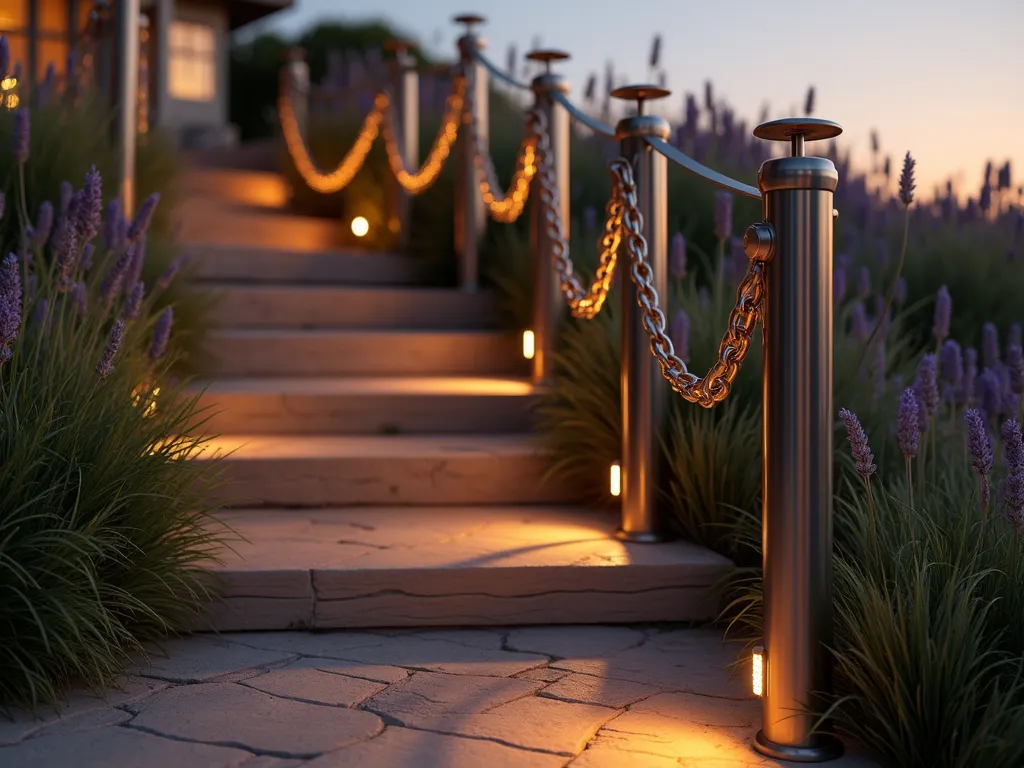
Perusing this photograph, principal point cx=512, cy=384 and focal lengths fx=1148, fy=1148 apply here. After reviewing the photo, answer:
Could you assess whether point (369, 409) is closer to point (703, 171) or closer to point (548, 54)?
point (548, 54)

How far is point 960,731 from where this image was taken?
82.3 inches

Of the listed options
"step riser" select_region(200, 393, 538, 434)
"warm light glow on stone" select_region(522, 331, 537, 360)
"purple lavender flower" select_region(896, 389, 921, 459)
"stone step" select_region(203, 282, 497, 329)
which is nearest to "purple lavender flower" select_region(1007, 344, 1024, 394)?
"purple lavender flower" select_region(896, 389, 921, 459)

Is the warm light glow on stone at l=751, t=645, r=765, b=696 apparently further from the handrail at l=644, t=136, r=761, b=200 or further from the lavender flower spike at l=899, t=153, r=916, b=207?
the lavender flower spike at l=899, t=153, r=916, b=207

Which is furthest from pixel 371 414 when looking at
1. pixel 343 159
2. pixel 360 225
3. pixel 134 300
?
pixel 343 159

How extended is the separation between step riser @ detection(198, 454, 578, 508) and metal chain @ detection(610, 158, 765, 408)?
3.37 ft

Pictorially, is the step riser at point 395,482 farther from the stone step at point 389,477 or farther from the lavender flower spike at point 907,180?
the lavender flower spike at point 907,180

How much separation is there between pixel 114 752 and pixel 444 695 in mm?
702

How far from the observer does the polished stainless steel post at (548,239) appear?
479 centimetres

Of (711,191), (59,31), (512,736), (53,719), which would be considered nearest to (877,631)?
(512,736)

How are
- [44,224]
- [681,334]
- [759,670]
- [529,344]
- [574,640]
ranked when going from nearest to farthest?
[759,670] → [574,640] → [44,224] → [681,334] → [529,344]

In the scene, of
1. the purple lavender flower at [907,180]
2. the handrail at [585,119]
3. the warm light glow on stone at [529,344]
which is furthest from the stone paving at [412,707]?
the warm light glow on stone at [529,344]

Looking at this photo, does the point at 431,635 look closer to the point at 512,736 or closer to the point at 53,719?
the point at 512,736

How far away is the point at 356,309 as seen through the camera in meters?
5.84

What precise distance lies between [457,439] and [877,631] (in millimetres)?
2445
